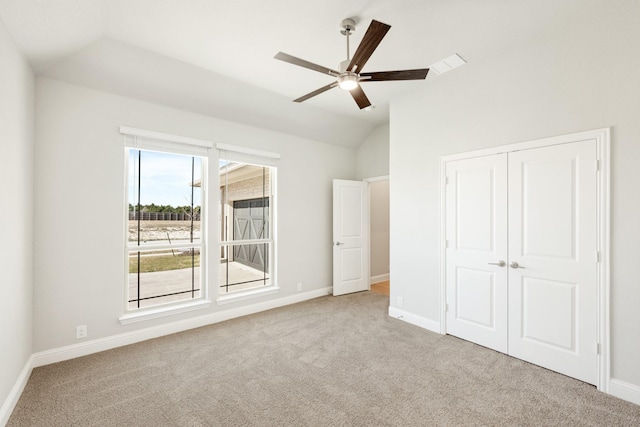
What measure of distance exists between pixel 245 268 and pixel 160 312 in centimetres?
133

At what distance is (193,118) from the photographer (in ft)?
12.2

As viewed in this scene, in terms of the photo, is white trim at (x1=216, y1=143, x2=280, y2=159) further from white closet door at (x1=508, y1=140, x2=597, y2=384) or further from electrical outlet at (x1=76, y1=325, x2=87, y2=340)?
white closet door at (x1=508, y1=140, x2=597, y2=384)

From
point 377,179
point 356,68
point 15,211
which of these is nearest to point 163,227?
point 15,211

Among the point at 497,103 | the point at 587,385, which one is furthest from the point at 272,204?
the point at 587,385

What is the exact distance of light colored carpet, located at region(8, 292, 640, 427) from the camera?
6.76 ft

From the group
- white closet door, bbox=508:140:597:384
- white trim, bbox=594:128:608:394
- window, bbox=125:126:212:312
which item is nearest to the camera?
white trim, bbox=594:128:608:394

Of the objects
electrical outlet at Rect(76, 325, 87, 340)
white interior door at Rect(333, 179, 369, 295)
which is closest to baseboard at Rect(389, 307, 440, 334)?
white interior door at Rect(333, 179, 369, 295)

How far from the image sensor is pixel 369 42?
200cm

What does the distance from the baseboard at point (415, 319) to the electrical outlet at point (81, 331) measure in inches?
141

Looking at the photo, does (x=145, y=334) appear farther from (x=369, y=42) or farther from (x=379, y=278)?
(x=379, y=278)

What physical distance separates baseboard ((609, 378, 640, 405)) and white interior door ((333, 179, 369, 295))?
3.47 m

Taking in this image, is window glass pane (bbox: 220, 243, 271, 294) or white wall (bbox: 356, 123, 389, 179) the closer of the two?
window glass pane (bbox: 220, 243, 271, 294)

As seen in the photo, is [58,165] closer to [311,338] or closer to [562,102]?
[311,338]

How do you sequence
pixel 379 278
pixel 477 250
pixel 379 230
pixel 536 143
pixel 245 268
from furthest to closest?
1. pixel 379 230
2. pixel 379 278
3. pixel 245 268
4. pixel 477 250
5. pixel 536 143
